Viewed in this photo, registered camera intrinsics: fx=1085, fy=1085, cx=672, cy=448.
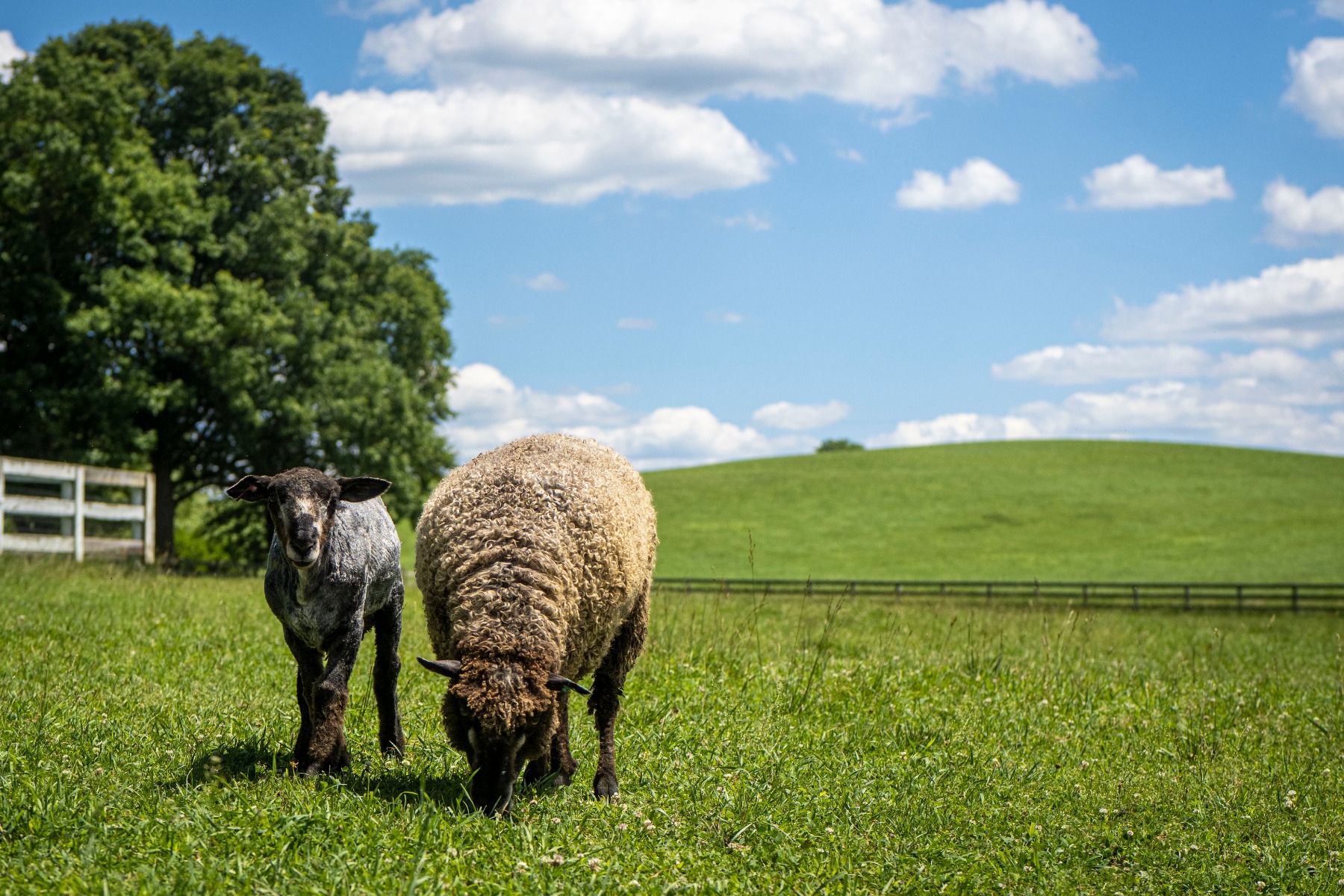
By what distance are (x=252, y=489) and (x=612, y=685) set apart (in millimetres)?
2488

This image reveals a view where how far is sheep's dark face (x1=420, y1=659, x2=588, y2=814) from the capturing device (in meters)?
5.48

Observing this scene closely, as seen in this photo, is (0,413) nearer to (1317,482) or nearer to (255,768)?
(255,768)

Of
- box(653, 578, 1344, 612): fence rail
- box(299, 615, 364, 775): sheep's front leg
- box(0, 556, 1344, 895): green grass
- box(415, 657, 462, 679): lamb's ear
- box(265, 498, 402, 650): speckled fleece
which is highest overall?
box(265, 498, 402, 650): speckled fleece

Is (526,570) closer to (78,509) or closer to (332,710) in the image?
(332,710)

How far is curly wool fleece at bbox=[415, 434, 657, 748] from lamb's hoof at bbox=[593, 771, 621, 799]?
0.63 metres

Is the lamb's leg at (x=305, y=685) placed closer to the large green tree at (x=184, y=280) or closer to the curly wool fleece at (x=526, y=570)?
the curly wool fleece at (x=526, y=570)

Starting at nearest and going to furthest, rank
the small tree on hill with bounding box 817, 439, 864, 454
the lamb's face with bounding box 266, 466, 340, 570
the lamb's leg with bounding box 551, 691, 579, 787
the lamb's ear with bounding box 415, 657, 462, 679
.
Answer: the lamb's ear with bounding box 415, 657, 462, 679, the lamb's face with bounding box 266, 466, 340, 570, the lamb's leg with bounding box 551, 691, 579, 787, the small tree on hill with bounding box 817, 439, 864, 454

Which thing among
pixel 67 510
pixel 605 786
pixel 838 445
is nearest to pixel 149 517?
pixel 67 510

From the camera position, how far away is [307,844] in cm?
481

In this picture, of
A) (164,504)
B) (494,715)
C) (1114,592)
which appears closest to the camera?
(494,715)

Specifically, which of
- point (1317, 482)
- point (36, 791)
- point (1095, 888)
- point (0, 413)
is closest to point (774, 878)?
point (1095, 888)

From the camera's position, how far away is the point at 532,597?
5961mm

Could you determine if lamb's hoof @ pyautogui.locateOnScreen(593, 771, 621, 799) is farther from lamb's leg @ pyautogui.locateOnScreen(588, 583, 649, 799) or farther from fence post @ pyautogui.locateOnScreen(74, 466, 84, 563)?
fence post @ pyautogui.locateOnScreen(74, 466, 84, 563)

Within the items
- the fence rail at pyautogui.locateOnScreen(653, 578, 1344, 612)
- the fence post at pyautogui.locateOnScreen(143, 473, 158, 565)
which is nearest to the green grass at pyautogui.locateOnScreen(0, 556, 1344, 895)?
the fence post at pyautogui.locateOnScreen(143, 473, 158, 565)
